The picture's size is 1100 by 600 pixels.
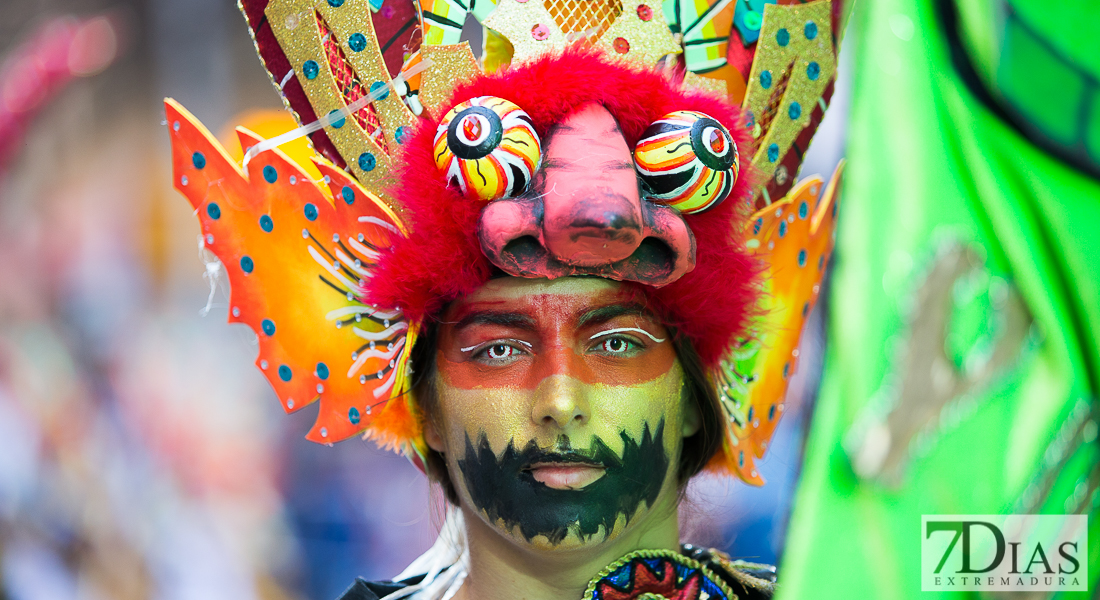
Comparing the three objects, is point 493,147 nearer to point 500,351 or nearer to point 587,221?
point 587,221

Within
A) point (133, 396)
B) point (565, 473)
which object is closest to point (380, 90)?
point (565, 473)

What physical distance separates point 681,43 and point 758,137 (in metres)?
0.24

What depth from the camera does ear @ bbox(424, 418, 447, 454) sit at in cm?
162

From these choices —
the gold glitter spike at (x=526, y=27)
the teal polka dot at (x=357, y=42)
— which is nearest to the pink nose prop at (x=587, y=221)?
the gold glitter spike at (x=526, y=27)

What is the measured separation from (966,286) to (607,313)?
1.84 ft

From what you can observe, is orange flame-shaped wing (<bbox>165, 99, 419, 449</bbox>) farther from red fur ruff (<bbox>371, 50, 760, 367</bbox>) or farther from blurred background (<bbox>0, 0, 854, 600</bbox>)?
blurred background (<bbox>0, 0, 854, 600</bbox>)

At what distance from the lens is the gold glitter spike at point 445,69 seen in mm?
1606

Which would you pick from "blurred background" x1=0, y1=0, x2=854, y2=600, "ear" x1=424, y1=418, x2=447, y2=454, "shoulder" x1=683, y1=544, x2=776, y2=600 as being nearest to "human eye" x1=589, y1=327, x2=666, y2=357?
"ear" x1=424, y1=418, x2=447, y2=454

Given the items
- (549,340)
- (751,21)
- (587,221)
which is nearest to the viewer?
(587,221)

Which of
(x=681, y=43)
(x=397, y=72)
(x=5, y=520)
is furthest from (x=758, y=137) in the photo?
(x=5, y=520)

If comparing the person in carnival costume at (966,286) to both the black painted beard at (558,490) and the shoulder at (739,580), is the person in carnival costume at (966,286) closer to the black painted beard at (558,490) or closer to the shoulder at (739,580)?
the black painted beard at (558,490)

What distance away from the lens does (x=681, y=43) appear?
1.74 m

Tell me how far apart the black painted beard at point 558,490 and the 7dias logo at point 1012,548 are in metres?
0.48

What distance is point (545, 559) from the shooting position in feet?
4.93
